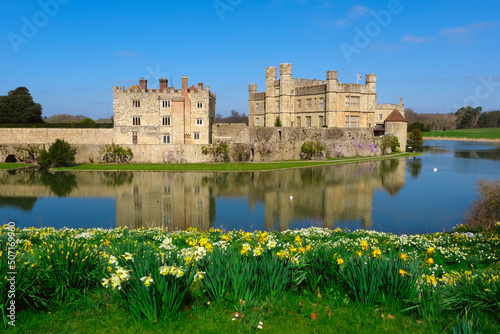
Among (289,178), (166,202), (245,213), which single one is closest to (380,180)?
(289,178)

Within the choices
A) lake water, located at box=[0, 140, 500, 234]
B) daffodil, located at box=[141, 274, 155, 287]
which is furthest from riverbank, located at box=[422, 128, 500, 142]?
daffodil, located at box=[141, 274, 155, 287]

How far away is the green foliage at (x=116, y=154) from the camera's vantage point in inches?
1613

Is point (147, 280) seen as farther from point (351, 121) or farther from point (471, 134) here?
point (471, 134)

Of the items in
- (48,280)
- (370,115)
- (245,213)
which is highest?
(370,115)

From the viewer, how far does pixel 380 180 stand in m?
32.1

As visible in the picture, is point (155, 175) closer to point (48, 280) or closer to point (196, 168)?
point (196, 168)

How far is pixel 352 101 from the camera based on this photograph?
5450 cm

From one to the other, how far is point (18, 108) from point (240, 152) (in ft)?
127

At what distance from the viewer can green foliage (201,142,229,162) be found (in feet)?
140

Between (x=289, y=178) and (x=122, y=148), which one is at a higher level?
(x=122, y=148)

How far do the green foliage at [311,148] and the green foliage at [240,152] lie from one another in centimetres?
796

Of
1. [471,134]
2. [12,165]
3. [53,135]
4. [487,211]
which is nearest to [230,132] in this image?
[53,135]

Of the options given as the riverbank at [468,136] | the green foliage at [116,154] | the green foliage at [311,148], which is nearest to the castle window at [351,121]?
the green foliage at [311,148]

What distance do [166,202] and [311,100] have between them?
1492 inches
